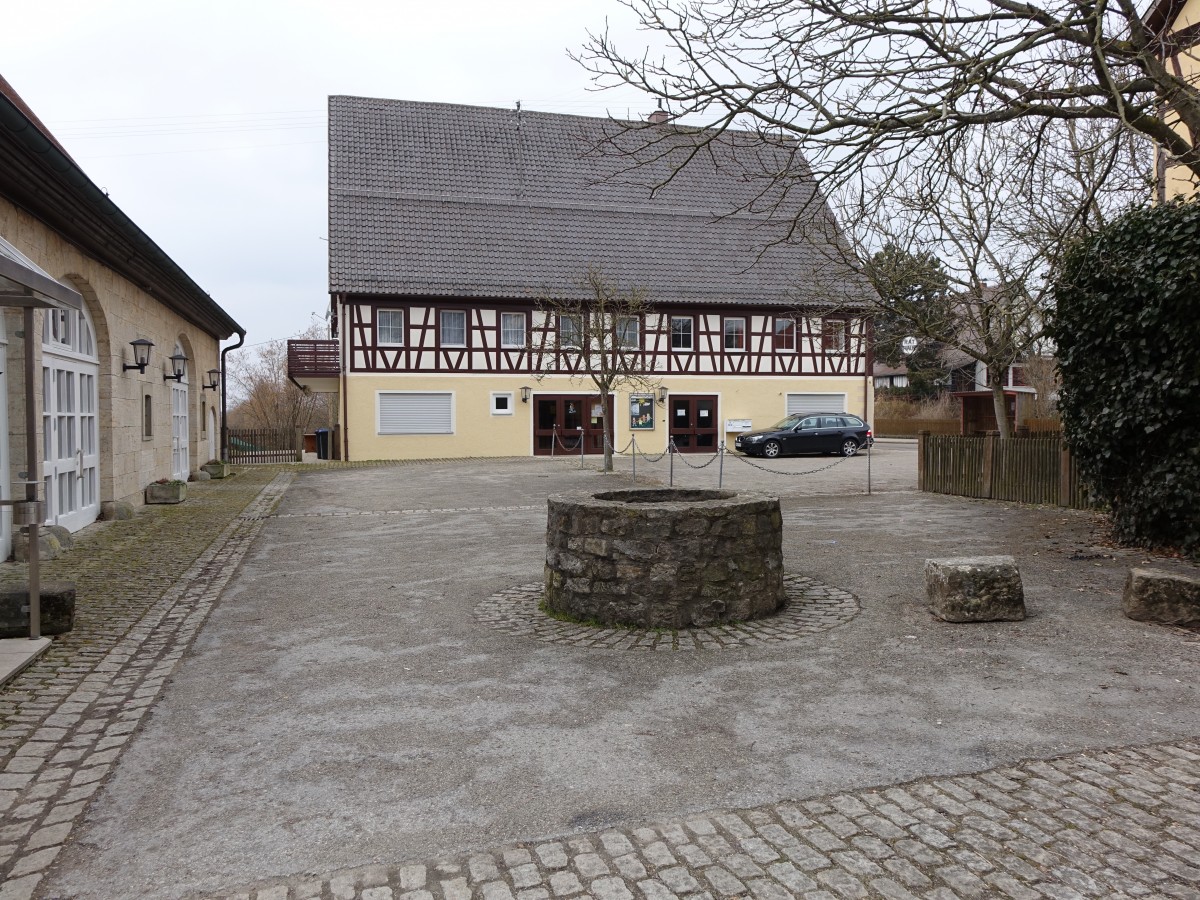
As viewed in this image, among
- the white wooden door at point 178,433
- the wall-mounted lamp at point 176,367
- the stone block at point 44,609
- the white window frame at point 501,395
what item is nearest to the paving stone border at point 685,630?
the stone block at point 44,609

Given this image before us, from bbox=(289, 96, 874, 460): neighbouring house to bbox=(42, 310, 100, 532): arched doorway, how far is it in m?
15.1

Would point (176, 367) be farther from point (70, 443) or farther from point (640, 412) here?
point (640, 412)

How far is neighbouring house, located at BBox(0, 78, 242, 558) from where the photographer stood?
8.45 m

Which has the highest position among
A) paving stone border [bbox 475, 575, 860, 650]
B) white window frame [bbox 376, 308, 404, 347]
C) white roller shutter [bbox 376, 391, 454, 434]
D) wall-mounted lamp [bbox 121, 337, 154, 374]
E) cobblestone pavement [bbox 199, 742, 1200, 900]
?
white window frame [bbox 376, 308, 404, 347]

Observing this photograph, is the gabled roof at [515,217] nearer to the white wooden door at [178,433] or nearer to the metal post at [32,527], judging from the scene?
the white wooden door at [178,433]

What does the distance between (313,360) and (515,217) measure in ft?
27.6

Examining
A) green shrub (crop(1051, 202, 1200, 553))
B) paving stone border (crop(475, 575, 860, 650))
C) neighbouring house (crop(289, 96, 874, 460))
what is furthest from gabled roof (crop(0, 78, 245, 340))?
neighbouring house (crop(289, 96, 874, 460))

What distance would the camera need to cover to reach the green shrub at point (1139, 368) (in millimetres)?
8047

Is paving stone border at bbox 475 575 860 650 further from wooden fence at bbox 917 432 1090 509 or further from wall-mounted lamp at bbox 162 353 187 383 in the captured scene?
wall-mounted lamp at bbox 162 353 187 383

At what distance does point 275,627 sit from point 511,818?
3644mm

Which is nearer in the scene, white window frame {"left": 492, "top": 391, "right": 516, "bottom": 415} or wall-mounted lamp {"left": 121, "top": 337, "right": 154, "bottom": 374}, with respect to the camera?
wall-mounted lamp {"left": 121, "top": 337, "right": 154, "bottom": 374}

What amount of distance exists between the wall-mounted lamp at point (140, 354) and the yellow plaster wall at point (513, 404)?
13331 mm

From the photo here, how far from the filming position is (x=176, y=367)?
17391mm

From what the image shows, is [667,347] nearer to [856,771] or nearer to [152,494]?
[152,494]
